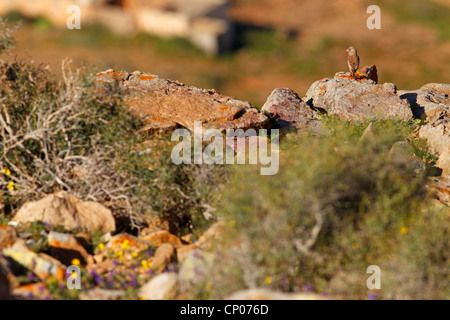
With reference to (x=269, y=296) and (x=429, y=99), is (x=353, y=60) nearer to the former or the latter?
(x=429, y=99)

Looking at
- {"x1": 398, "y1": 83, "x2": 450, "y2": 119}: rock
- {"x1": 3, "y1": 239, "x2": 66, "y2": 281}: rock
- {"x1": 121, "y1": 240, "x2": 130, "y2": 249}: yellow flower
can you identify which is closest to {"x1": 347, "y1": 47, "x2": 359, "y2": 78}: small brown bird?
{"x1": 398, "y1": 83, "x2": 450, "y2": 119}: rock

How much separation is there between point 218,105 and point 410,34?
2704 centimetres

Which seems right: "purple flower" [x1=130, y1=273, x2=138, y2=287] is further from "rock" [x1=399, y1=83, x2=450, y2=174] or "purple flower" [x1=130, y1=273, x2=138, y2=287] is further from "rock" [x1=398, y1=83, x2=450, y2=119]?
"rock" [x1=398, y1=83, x2=450, y2=119]

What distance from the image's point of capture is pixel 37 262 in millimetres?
5758

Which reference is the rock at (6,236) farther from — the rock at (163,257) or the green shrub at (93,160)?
the rock at (163,257)

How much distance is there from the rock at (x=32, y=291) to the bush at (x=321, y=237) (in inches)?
52.0

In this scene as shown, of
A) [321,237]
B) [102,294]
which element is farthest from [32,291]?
[321,237]

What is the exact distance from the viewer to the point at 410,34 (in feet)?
108

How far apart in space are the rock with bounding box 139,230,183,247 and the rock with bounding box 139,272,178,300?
0.76 metres

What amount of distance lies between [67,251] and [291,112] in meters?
4.04

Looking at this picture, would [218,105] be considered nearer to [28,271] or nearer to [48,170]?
[48,170]

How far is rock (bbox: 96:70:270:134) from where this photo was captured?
26.2 feet

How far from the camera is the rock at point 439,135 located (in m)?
8.03

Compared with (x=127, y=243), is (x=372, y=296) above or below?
below
